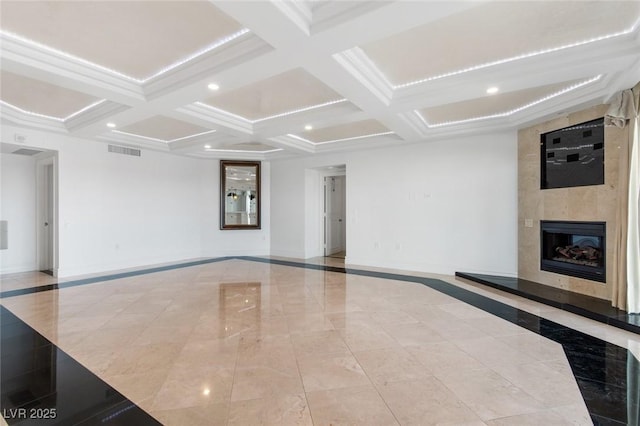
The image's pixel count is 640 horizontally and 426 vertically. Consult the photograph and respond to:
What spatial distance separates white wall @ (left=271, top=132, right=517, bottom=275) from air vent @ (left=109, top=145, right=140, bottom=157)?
3.86 m

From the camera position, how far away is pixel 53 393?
2174 mm

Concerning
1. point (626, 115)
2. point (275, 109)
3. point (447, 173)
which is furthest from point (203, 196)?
point (626, 115)

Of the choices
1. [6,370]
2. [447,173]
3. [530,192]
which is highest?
[447,173]

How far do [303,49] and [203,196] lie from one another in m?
6.39

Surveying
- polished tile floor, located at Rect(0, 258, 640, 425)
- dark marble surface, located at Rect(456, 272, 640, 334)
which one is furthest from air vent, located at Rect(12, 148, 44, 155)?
dark marble surface, located at Rect(456, 272, 640, 334)

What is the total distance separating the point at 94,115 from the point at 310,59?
12.9ft

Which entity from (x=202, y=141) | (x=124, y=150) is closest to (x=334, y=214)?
(x=202, y=141)

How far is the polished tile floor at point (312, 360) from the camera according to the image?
1988 mm

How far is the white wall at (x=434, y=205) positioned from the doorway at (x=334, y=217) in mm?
830

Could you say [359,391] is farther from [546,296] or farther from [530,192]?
[530,192]

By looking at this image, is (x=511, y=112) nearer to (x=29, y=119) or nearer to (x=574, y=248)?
(x=574, y=248)

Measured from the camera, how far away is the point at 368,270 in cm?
650

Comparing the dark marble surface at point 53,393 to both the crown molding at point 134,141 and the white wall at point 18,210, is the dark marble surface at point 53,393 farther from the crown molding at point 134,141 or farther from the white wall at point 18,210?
the white wall at point 18,210

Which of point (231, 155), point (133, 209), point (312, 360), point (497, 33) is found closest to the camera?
point (312, 360)
